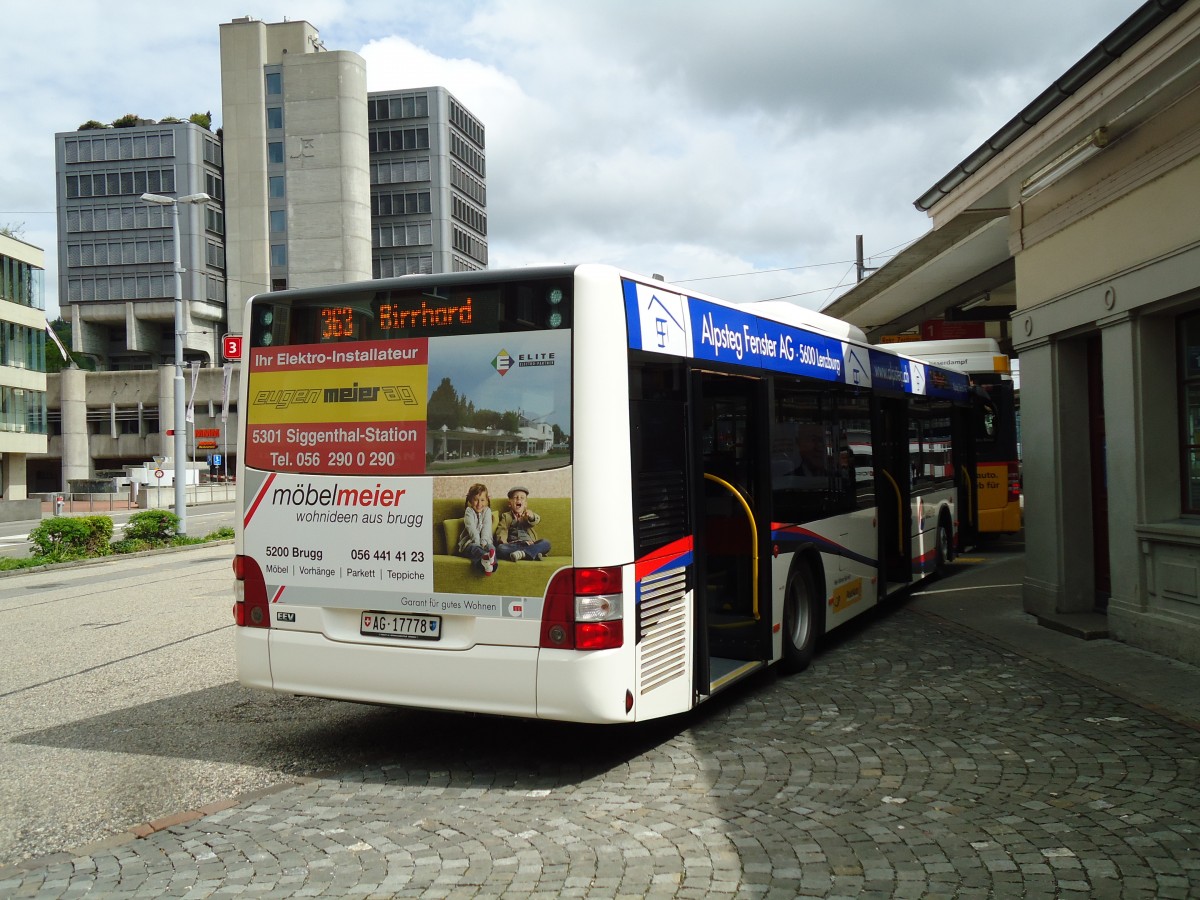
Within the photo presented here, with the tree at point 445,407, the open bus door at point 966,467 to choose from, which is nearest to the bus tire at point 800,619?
the tree at point 445,407

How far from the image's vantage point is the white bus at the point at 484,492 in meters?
6.07

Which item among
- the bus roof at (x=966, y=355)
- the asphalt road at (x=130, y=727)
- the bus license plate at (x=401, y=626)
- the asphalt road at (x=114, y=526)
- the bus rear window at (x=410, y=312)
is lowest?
the asphalt road at (x=130, y=727)

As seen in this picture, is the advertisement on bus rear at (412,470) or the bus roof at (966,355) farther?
the bus roof at (966,355)

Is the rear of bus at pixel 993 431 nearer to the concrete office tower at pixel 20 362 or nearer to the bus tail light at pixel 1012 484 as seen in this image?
the bus tail light at pixel 1012 484

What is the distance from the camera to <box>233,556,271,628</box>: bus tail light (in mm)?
6863

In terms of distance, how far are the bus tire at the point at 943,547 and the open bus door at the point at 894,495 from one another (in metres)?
2.06

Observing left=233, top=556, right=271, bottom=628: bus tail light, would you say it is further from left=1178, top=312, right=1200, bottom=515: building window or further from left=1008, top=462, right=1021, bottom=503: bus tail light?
left=1008, top=462, right=1021, bottom=503: bus tail light

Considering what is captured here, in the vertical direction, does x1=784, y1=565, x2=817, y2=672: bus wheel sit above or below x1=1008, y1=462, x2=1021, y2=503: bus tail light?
below

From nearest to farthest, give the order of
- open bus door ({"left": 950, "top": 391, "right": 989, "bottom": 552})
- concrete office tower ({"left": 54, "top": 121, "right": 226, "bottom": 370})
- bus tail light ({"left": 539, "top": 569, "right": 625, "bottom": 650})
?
bus tail light ({"left": 539, "top": 569, "right": 625, "bottom": 650}) → open bus door ({"left": 950, "top": 391, "right": 989, "bottom": 552}) → concrete office tower ({"left": 54, "top": 121, "right": 226, "bottom": 370})

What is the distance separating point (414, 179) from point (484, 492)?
3928 inches

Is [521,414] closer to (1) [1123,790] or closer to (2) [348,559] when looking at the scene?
(2) [348,559]

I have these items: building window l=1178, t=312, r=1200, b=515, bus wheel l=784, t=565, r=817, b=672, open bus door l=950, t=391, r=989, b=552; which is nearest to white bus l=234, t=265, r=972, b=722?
bus wheel l=784, t=565, r=817, b=672

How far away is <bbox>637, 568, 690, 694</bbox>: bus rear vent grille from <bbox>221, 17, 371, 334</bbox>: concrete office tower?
8870cm

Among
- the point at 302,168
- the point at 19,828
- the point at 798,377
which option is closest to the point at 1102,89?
the point at 798,377
